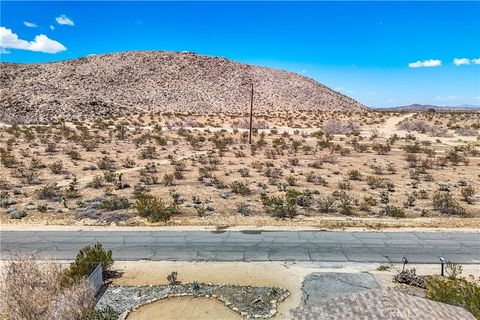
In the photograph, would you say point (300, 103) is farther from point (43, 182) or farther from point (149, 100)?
point (43, 182)

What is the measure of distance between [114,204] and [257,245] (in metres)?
10.6

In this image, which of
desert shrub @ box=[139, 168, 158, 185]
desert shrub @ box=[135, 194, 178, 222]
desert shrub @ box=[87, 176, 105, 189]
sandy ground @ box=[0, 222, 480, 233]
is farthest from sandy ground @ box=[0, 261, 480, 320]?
desert shrub @ box=[139, 168, 158, 185]

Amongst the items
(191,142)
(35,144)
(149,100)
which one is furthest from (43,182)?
(149,100)

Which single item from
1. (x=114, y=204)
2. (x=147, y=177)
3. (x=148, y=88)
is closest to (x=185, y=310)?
(x=114, y=204)

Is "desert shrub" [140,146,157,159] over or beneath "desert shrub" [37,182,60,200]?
over

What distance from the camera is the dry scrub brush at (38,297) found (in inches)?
455

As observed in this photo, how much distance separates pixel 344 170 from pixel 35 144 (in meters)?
33.1

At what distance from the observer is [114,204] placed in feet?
86.2

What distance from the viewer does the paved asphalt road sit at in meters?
18.7

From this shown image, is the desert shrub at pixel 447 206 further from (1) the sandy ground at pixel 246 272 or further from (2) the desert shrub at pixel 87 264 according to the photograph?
(2) the desert shrub at pixel 87 264

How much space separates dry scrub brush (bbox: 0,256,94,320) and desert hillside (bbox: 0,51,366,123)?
67938 millimetres

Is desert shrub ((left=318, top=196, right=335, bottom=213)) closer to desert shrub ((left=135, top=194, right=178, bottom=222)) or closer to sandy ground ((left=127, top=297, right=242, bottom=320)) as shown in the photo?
desert shrub ((left=135, top=194, right=178, bottom=222))

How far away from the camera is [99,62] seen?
124m

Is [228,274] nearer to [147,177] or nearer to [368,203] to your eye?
[368,203]
